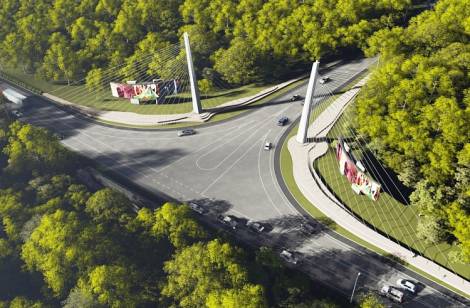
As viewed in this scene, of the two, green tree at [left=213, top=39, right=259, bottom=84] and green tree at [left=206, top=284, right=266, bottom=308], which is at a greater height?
green tree at [left=213, top=39, right=259, bottom=84]

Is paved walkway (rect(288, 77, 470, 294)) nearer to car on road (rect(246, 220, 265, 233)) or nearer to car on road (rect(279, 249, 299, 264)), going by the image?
car on road (rect(279, 249, 299, 264))

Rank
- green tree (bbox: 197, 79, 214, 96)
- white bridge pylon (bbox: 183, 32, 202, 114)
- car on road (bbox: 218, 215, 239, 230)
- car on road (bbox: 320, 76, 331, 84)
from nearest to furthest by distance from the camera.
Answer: car on road (bbox: 218, 215, 239, 230)
white bridge pylon (bbox: 183, 32, 202, 114)
car on road (bbox: 320, 76, 331, 84)
green tree (bbox: 197, 79, 214, 96)

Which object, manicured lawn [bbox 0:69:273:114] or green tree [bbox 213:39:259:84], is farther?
manicured lawn [bbox 0:69:273:114]

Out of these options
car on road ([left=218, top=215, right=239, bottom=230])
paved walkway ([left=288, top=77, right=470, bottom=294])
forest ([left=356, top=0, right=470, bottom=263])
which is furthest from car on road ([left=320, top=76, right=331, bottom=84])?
car on road ([left=218, top=215, right=239, bottom=230])

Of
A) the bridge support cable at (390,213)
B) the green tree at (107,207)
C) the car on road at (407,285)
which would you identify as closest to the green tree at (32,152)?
the green tree at (107,207)

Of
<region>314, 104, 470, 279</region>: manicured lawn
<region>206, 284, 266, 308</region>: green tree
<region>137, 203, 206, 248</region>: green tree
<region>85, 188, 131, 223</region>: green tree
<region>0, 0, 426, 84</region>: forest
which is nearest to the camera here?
<region>206, 284, 266, 308</region>: green tree

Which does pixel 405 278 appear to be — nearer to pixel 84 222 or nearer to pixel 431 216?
Answer: pixel 431 216

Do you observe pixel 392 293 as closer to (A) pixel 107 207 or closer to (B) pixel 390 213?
(B) pixel 390 213
